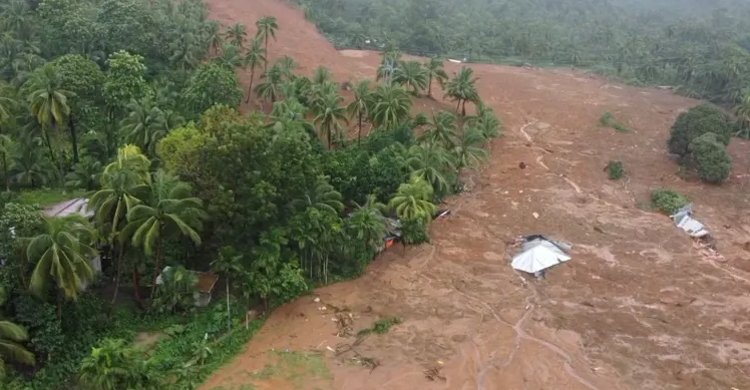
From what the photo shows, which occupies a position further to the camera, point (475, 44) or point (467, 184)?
point (475, 44)

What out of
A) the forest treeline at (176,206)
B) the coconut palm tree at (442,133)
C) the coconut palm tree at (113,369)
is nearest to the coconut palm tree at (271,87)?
the forest treeline at (176,206)

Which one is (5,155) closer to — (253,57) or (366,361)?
(253,57)

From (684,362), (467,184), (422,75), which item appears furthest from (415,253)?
(422,75)

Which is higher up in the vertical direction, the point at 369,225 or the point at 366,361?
the point at 369,225

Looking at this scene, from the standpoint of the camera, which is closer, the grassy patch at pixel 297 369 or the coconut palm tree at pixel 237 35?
the grassy patch at pixel 297 369

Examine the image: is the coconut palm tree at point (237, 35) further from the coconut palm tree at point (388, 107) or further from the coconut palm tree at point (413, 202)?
the coconut palm tree at point (413, 202)

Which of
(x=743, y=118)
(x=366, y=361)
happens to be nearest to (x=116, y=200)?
(x=366, y=361)

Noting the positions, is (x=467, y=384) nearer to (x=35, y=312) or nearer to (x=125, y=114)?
(x=35, y=312)

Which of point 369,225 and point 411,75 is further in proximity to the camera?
point 411,75
